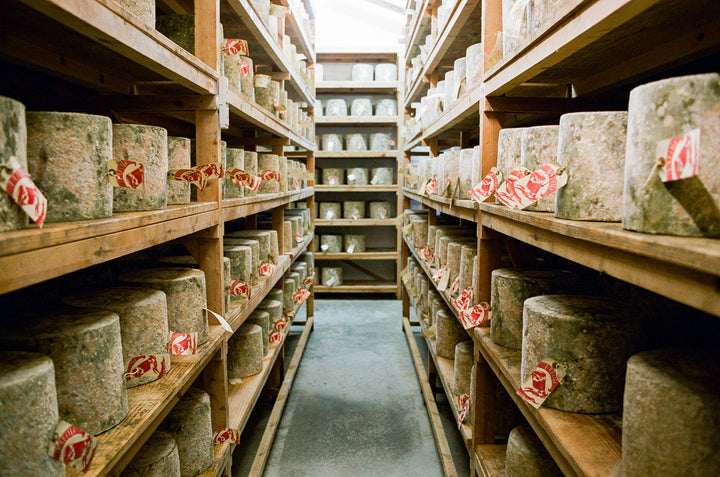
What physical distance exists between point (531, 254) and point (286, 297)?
6.51 ft

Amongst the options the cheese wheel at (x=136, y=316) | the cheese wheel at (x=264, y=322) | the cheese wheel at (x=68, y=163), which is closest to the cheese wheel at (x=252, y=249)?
the cheese wheel at (x=264, y=322)

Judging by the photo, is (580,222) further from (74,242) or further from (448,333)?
(448,333)

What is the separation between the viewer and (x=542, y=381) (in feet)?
3.72

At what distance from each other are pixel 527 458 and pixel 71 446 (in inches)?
43.6

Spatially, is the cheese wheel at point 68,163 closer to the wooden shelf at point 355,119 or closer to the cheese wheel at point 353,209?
the cheese wheel at point 353,209

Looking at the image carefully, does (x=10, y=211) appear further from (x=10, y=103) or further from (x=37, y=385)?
(x=37, y=385)

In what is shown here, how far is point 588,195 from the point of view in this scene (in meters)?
1.01

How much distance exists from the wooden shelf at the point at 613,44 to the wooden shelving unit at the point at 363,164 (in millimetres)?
3739

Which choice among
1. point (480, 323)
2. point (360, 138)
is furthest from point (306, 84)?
point (480, 323)

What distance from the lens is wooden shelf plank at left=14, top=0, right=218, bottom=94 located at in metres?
0.84

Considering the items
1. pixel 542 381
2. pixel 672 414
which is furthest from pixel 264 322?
pixel 672 414

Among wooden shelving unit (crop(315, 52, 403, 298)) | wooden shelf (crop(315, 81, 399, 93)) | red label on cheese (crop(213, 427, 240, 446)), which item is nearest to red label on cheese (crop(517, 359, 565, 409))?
red label on cheese (crop(213, 427, 240, 446))

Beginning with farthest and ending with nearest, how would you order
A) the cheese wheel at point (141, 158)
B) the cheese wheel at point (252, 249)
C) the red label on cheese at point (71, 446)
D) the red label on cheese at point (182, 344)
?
the cheese wheel at point (252, 249) < the red label on cheese at point (182, 344) < the cheese wheel at point (141, 158) < the red label on cheese at point (71, 446)

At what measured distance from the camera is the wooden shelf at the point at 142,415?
0.96 m
